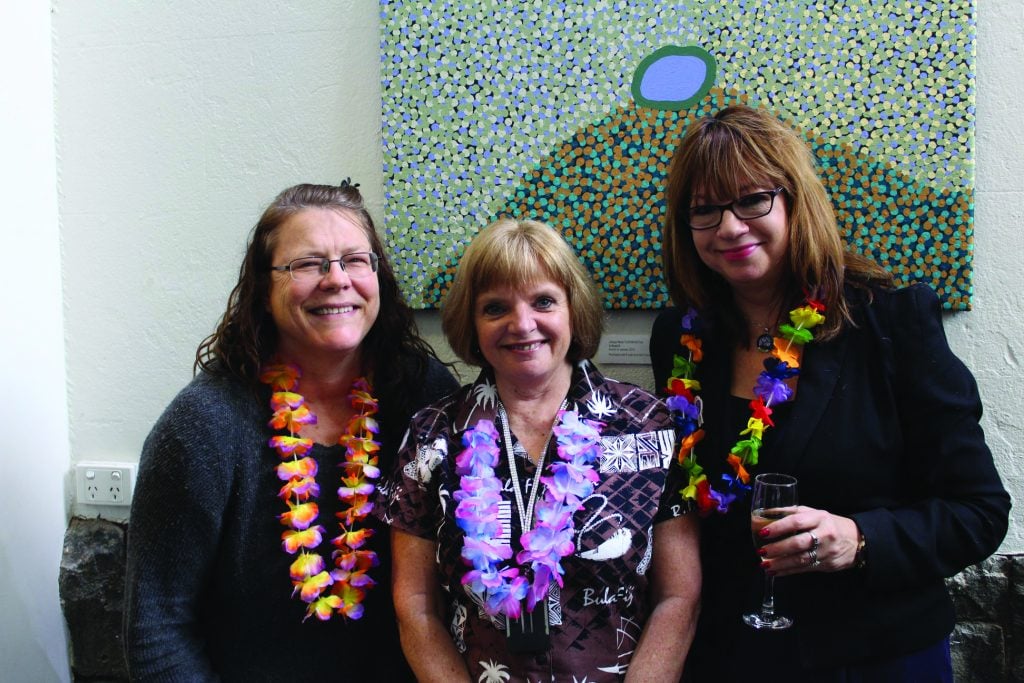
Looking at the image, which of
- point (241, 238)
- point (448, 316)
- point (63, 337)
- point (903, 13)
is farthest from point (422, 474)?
point (903, 13)

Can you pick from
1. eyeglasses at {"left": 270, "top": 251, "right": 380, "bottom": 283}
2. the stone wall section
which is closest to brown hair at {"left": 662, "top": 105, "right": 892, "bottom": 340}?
eyeglasses at {"left": 270, "top": 251, "right": 380, "bottom": 283}

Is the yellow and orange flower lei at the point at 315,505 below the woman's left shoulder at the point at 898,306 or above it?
below

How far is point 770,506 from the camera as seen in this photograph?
135 centimetres

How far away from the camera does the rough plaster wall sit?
7.27ft

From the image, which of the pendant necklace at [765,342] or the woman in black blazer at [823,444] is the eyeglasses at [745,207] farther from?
the pendant necklace at [765,342]

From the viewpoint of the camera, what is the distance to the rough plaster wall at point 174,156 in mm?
2215

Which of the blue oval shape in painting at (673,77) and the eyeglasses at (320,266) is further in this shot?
the blue oval shape in painting at (673,77)

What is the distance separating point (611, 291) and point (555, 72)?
637 mm

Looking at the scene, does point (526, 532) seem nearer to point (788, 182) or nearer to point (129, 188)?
point (788, 182)

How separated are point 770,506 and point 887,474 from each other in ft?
1.04

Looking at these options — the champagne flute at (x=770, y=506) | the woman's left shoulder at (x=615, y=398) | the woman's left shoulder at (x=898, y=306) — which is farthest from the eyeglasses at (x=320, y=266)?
the woman's left shoulder at (x=898, y=306)

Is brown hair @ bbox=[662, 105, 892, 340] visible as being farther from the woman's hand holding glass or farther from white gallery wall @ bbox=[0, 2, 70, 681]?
white gallery wall @ bbox=[0, 2, 70, 681]

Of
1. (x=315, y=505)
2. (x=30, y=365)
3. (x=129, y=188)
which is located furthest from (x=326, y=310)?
(x=30, y=365)

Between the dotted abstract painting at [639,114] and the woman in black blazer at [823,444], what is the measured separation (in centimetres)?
46
